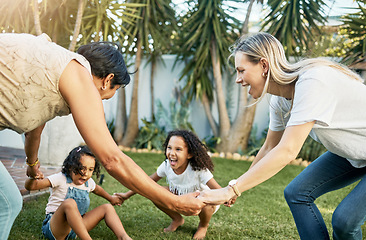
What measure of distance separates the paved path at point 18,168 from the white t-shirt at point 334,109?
3074 millimetres

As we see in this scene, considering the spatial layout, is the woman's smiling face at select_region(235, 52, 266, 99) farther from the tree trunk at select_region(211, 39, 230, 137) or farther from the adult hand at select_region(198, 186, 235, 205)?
the tree trunk at select_region(211, 39, 230, 137)

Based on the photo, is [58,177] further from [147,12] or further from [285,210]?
[147,12]

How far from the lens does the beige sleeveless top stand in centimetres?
168

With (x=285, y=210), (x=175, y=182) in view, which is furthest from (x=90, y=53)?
(x=285, y=210)

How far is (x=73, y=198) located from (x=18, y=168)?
2669 millimetres

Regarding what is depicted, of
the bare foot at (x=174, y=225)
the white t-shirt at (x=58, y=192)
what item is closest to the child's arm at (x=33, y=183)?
the white t-shirt at (x=58, y=192)

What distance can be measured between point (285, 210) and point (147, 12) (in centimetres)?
539

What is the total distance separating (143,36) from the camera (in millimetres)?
8672

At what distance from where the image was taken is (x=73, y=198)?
314cm

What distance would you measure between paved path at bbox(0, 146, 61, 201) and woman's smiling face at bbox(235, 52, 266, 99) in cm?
277

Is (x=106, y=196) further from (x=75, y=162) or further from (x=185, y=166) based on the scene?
(x=185, y=166)

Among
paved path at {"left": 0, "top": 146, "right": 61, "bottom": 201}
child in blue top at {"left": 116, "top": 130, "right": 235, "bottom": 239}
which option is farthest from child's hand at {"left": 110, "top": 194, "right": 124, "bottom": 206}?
paved path at {"left": 0, "top": 146, "right": 61, "bottom": 201}

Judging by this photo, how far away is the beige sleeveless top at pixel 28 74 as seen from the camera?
1.68 m

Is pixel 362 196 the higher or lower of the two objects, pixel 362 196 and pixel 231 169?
the higher
